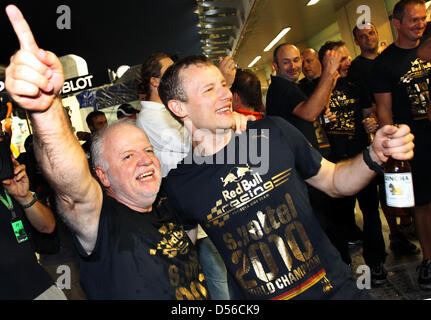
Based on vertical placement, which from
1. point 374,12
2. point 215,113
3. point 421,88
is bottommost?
point 421,88

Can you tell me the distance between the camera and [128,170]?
161cm

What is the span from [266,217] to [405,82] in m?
2.24

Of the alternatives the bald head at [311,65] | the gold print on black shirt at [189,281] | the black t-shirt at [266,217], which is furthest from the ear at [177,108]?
the bald head at [311,65]

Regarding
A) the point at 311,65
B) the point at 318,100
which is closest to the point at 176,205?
the point at 318,100

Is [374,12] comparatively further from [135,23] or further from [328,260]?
[328,260]

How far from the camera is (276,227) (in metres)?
1.65

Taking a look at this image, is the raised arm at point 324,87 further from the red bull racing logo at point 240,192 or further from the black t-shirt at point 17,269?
the black t-shirt at point 17,269

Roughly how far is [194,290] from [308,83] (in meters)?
2.91

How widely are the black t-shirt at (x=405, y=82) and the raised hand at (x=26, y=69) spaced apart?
115 inches

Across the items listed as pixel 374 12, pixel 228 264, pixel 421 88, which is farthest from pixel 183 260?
pixel 374 12

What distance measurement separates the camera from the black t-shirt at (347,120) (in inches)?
140

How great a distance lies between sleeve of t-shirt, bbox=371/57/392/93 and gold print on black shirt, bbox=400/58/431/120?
0.12m

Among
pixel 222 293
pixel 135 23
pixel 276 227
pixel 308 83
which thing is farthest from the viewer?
pixel 135 23

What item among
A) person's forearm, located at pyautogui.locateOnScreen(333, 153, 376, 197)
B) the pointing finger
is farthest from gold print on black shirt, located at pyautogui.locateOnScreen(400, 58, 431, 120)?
the pointing finger
